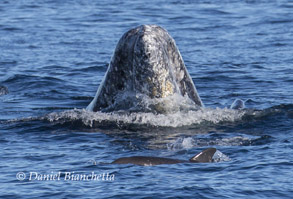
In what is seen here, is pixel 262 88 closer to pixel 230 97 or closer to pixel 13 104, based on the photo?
pixel 230 97

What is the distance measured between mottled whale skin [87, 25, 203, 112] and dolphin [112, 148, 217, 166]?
7.26 ft

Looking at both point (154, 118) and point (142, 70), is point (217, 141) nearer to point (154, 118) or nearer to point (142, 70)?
point (154, 118)

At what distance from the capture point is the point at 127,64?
454 inches

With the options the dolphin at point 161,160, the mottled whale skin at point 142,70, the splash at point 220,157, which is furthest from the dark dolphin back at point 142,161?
the mottled whale skin at point 142,70

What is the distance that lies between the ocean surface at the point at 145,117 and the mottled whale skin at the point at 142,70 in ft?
1.10

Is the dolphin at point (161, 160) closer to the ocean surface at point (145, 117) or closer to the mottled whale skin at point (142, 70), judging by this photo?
the ocean surface at point (145, 117)

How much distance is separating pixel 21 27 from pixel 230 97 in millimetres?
12878

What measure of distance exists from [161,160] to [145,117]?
7.63ft

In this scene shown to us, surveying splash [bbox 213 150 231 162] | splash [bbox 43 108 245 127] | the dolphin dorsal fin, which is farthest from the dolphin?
splash [bbox 43 108 245 127]

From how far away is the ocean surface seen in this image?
8859 millimetres

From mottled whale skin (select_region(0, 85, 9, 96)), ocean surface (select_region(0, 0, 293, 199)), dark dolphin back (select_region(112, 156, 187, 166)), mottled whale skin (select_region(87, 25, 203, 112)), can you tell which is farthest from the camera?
mottled whale skin (select_region(0, 85, 9, 96))

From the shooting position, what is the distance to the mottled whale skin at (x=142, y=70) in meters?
11.3

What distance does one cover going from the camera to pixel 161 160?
369 inches

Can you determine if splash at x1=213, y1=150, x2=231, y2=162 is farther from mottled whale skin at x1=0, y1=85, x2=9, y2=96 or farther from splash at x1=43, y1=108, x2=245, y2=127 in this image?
mottled whale skin at x1=0, y1=85, x2=9, y2=96
